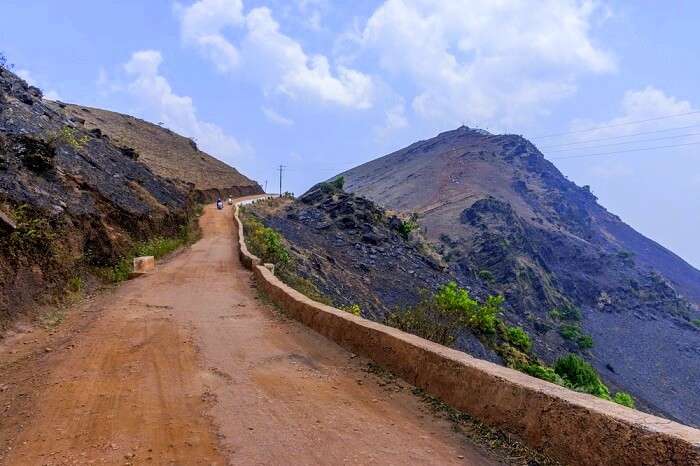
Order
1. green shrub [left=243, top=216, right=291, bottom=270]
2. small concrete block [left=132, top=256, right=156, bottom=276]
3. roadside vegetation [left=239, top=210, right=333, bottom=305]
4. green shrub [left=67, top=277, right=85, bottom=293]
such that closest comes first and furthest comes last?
green shrub [left=67, top=277, right=85, bottom=293] → small concrete block [left=132, top=256, right=156, bottom=276] → roadside vegetation [left=239, top=210, right=333, bottom=305] → green shrub [left=243, top=216, right=291, bottom=270]

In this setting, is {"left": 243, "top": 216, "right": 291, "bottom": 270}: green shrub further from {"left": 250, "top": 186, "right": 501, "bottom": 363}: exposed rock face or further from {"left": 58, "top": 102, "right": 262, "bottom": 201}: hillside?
{"left": 58, "top": 102, "right": 262, "bottom": 201}: hillside

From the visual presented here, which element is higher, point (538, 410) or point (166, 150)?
point (166, 150)

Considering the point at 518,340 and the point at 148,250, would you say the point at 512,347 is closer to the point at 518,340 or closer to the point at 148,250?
the point at 518,340

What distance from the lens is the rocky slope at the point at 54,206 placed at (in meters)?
8.58

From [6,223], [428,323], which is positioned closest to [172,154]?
[6,223]

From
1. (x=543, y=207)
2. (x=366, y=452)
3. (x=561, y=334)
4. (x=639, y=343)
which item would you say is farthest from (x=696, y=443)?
(x=543, y=207)

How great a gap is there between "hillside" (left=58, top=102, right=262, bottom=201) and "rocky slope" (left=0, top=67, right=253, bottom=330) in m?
26.3

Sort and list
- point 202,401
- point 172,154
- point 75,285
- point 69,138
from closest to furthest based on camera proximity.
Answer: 1. point 202,401
2. point 75,285
3. point 69,138
4. point 172,154

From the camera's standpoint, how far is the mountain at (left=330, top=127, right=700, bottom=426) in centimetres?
4884

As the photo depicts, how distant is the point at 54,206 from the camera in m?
11.0

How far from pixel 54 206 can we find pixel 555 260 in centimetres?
7575

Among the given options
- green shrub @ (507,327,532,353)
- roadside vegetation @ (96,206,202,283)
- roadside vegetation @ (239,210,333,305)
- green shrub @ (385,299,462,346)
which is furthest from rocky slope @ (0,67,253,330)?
green shrub @ (507,327,532,353)

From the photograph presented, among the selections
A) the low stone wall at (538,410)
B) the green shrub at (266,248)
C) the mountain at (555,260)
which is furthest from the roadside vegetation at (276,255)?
the mountain at (555,260)

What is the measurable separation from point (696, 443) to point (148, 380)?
4.79 metres
